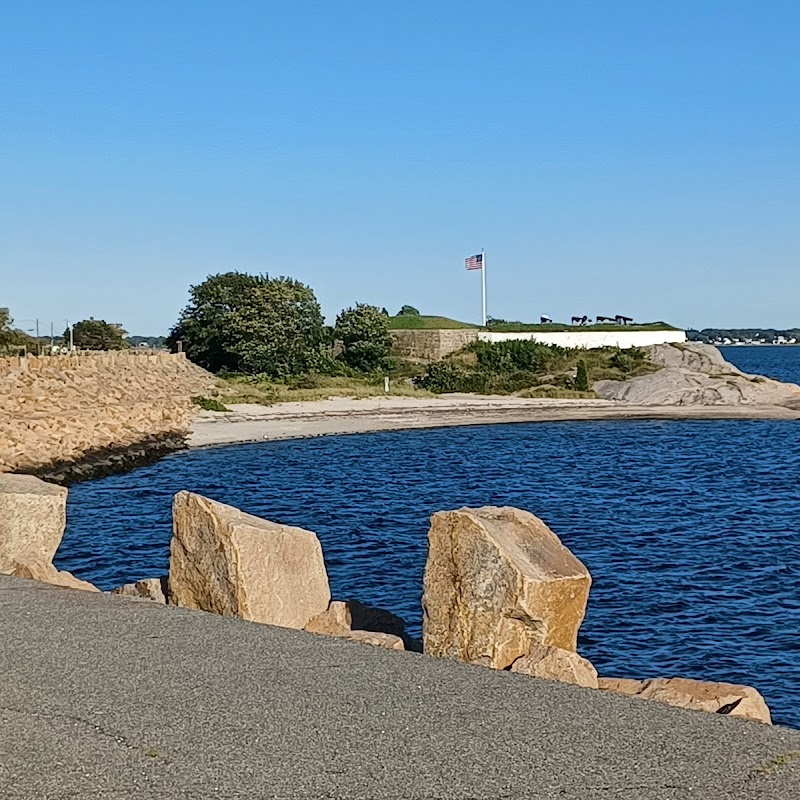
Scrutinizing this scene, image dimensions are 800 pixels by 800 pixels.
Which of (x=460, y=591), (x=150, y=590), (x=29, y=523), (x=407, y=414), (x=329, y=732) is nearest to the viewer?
(x=329, y=732)

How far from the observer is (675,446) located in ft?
164

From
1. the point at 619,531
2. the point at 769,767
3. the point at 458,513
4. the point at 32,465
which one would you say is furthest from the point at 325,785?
the point at 32,465

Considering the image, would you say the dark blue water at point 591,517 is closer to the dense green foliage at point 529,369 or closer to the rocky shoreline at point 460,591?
the rocky shoreline at point 460,591

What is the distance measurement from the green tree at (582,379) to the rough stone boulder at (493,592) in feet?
211

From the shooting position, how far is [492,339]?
84.1 metres

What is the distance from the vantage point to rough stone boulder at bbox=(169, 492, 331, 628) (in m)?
9.70

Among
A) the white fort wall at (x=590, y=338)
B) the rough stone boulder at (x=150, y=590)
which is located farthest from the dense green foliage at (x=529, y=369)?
the rough stone boulder at (x=150, y=590)

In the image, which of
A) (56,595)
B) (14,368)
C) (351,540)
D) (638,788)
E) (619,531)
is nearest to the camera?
(638,788)

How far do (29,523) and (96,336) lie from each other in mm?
69366

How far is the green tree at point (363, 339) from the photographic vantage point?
7444cm

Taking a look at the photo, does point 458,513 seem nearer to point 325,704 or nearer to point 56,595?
point 325,704

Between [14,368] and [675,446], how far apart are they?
27046 mm

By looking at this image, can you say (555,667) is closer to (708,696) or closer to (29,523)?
(708,696)

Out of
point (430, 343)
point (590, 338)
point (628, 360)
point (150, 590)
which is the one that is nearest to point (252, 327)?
point (430, 343)
